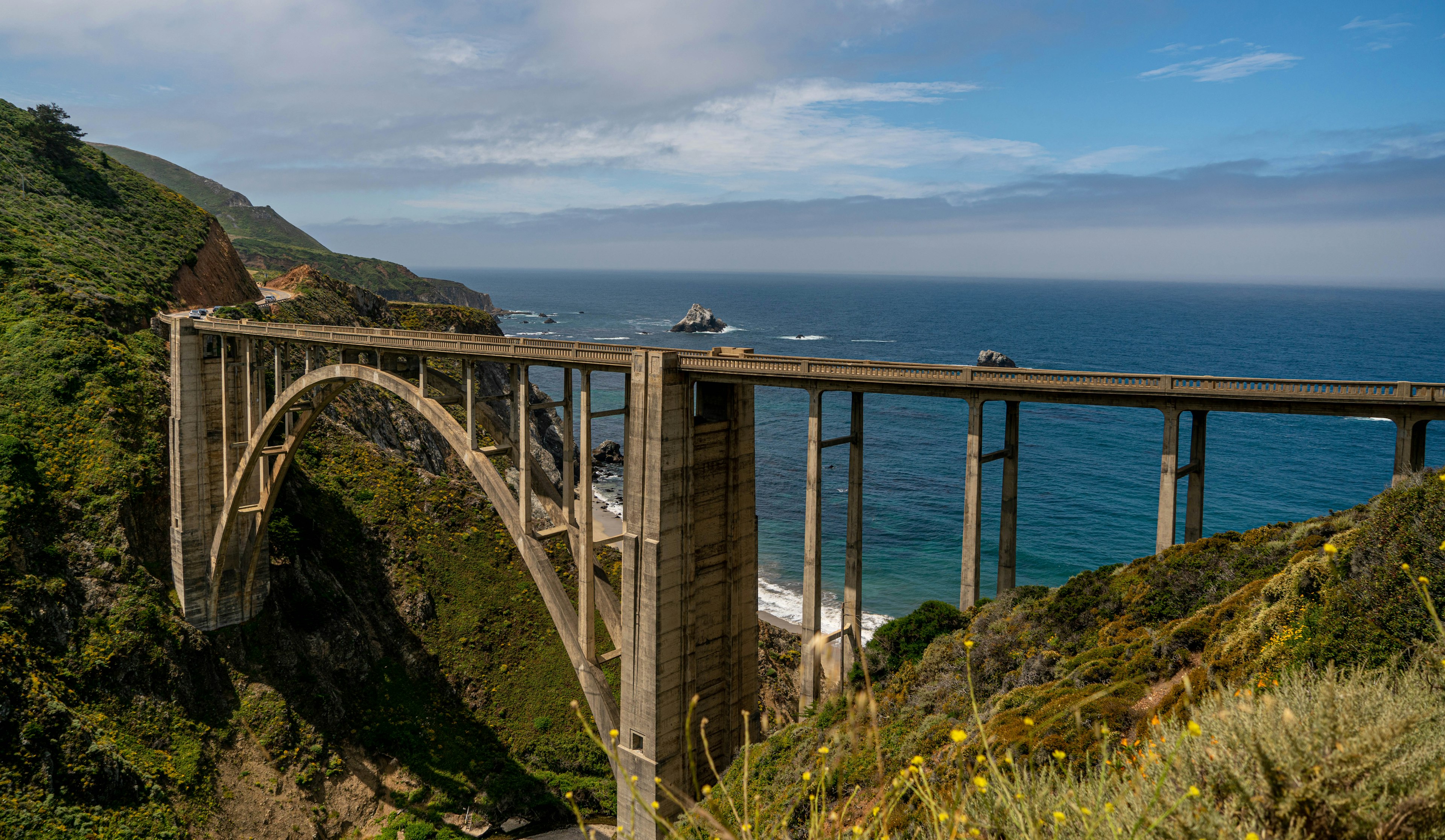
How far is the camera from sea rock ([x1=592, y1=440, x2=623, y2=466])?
84875 mm

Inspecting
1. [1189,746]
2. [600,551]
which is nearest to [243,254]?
[600,551]

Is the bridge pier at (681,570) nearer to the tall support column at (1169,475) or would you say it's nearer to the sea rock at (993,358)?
the tall support column at (1169,475)

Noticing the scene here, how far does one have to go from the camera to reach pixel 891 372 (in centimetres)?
2175

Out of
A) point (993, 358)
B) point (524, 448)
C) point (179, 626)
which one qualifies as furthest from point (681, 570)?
point (993, 358)

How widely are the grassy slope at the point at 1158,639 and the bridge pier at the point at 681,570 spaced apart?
9.59 feet

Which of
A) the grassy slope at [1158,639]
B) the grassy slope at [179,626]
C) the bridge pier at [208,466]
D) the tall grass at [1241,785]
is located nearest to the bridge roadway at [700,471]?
the grassy slope at [1158,639]

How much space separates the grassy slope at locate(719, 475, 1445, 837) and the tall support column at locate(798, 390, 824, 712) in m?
1.32

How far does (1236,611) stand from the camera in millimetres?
17469

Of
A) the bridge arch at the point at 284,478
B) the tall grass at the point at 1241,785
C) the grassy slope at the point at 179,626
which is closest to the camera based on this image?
the tall grass at the point at 1241,785

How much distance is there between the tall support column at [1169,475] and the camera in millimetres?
19109

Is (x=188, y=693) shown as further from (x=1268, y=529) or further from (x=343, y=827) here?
(x=1268, y=529)

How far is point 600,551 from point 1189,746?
1828 inches

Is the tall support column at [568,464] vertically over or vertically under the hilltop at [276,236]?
under

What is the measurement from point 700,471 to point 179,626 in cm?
2506
